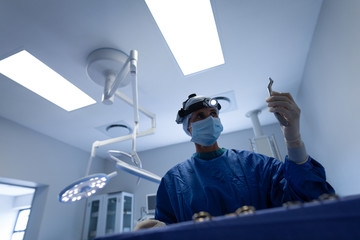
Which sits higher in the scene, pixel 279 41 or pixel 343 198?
pixel 279 41

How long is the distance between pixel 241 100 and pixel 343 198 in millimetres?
2491

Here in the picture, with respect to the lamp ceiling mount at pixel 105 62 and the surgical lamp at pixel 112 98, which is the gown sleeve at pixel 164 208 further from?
the lamp ceiling mount at pixel 105 62

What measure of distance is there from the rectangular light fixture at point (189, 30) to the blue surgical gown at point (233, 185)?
1024 mm

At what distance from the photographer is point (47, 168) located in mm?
3066

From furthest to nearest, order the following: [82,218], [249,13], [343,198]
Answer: [82,218] < [249,13] < [343,198]

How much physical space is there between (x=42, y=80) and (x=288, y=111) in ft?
7.40

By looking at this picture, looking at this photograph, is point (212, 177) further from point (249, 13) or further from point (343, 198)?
point (249, 13)

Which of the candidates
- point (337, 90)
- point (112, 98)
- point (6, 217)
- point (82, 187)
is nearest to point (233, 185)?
point (82, 187)

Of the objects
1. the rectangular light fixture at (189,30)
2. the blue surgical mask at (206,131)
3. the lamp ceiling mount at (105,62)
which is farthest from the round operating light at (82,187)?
the rectangular light fixture at (189,30)

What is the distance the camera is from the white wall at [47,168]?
264cm

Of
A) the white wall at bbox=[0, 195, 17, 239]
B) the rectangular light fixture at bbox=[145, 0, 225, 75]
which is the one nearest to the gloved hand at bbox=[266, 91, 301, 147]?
the rectangular light fixture at bbox=[145, 0, 225, 75]

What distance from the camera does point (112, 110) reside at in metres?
2.62

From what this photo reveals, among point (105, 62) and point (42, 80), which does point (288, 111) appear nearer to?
point (105, 62)

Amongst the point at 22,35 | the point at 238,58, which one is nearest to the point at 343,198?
the point at 238,58
